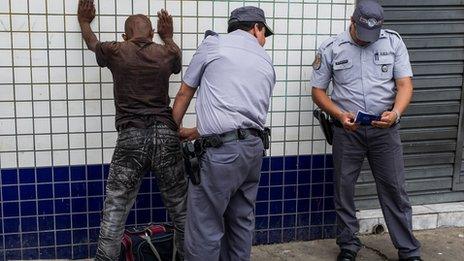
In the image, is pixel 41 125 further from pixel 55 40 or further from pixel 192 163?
pixel 192 163

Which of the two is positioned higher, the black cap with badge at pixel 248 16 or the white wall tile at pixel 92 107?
the black cap with badge at pixel 248 16

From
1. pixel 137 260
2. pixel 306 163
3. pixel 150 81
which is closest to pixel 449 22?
pixel 306 163

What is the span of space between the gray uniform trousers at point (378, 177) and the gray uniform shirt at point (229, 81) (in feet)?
3.63

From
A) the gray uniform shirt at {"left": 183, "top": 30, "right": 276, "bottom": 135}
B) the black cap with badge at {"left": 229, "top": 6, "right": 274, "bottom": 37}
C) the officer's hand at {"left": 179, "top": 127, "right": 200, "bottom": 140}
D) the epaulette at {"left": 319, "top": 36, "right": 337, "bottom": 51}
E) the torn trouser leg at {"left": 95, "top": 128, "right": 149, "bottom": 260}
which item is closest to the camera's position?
the gray uniform shirt at {"left": 183, "top": 30, "right": 276, "bottom": 135}

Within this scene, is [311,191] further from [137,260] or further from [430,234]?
[137,260]

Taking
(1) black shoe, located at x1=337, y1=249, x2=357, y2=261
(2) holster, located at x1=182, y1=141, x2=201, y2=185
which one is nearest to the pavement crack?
(1) black shoe, located at x1=337, y1=249, x2=357, y2=261

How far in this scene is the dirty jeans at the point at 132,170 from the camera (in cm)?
439

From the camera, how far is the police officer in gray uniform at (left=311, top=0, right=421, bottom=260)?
4801mm

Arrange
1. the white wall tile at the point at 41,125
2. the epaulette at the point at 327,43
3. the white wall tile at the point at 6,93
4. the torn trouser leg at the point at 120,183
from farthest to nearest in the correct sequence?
the epaulette at the point at 327,43, the white wall tile at the point at 41,125, the white wall tile at the point at 6,93, the torn trouser leg at the point at 120,183

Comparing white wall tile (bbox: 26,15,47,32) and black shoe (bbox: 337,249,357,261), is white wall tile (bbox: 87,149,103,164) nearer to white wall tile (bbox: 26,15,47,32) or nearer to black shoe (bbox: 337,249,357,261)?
white wall tile (bbox: 26,15,47,32)

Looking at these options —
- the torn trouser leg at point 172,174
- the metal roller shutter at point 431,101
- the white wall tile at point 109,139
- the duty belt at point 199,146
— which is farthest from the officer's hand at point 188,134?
the metal roller shutter at point 431,101

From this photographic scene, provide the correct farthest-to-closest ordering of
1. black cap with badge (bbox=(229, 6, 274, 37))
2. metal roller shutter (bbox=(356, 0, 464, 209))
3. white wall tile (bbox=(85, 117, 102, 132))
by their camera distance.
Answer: metal roller shutter (bbox=(356, 0, 464, 209)) → white wall tile (bbox=(85, 117, 102, 132)) → black cap with badge (bbox=(229, 6, 274, 37))

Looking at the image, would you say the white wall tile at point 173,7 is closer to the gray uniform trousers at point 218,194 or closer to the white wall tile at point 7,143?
the gray uniform trousers at point 218,194

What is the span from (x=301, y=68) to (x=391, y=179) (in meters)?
1.17
